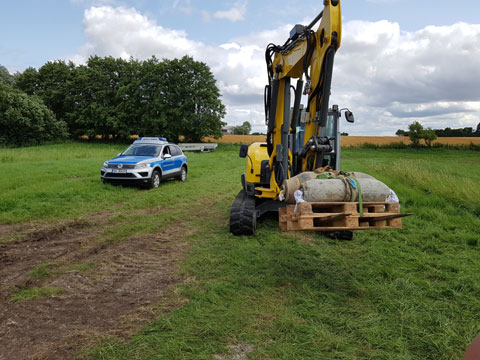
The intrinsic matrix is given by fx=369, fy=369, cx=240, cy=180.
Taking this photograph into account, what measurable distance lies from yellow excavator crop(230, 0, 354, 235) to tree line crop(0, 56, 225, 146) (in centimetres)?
3777

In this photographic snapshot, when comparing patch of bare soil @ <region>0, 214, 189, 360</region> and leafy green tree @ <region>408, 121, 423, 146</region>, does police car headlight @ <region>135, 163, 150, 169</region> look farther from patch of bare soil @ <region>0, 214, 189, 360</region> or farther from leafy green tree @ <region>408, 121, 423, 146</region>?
leafy green tree @ <region>408, 121, 423, 146</region>

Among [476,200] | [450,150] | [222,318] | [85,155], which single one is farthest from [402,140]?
[222,318]

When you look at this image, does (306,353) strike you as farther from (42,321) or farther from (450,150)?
(450,150)

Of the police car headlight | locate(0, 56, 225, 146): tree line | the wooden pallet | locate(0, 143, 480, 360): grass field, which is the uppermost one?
locate(0, 56, 225, 146): tree line

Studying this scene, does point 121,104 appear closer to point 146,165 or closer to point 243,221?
point 146,165

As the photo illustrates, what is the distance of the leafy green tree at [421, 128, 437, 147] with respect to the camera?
52344mm

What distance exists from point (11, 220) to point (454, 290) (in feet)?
29.8

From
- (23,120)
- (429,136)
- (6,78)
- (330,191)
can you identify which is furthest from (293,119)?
(6,78)

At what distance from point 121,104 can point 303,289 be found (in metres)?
47.1

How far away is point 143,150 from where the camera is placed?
48.8ft

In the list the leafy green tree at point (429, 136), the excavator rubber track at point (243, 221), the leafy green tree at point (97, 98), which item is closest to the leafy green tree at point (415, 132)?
the leafy green tree at point (429, 136)

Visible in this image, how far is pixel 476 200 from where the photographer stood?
962cm

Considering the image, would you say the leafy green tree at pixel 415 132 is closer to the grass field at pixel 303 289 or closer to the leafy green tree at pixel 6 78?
the grass field at pixel 303 289

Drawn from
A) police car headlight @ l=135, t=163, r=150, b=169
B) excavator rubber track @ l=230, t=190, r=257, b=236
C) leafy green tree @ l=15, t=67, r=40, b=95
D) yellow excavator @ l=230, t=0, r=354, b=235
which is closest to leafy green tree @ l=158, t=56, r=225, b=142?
leafy green tree @ l=15, t=67, r=40, b=95
